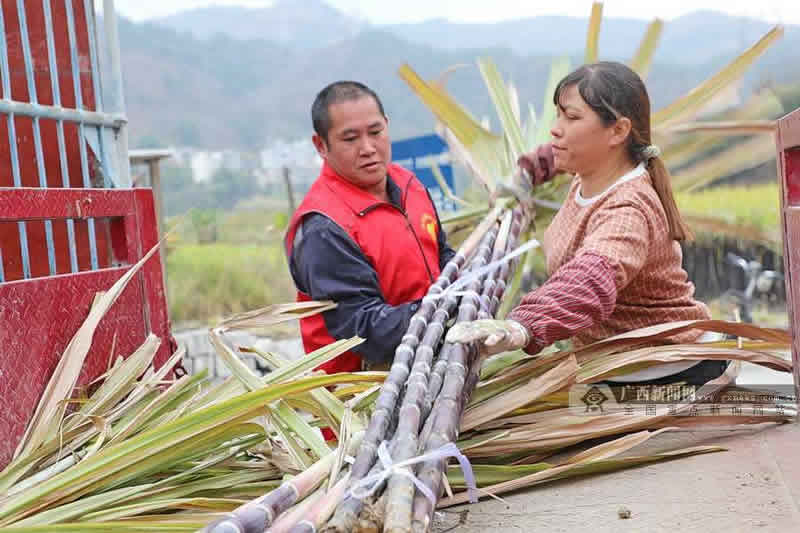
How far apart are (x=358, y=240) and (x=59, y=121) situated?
3.00 feet

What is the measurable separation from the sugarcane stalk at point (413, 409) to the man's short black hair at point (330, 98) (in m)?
0.59

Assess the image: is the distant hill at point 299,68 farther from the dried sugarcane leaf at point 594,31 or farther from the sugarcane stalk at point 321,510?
the sugarcane stalk at point 321,510

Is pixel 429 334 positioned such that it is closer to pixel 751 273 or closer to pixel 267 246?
pixel 751 273

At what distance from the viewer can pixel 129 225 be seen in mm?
2875

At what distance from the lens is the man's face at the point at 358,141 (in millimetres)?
2801

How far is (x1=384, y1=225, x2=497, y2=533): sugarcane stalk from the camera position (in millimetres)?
1494

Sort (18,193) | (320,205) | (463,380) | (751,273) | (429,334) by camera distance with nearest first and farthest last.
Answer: (463,380)
(429,334)
(18,193)
(320,205)
(751,273)

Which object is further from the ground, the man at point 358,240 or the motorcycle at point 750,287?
the man at point 358,240

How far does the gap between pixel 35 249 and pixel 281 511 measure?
4.21 ft

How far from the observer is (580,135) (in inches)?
96.5

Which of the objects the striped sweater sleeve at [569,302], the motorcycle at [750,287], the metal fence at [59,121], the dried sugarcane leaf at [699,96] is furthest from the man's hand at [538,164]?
the motorcycle at [750,287]

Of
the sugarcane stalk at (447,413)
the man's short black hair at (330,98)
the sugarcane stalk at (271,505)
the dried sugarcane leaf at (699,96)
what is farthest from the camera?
the dried sugarcane leaf at (699,96)

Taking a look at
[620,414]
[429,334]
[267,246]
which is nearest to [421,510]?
[429,334]

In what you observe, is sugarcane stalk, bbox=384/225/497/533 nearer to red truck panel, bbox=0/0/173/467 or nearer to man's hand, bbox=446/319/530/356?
man's hand, bbox=446/319/530/356
